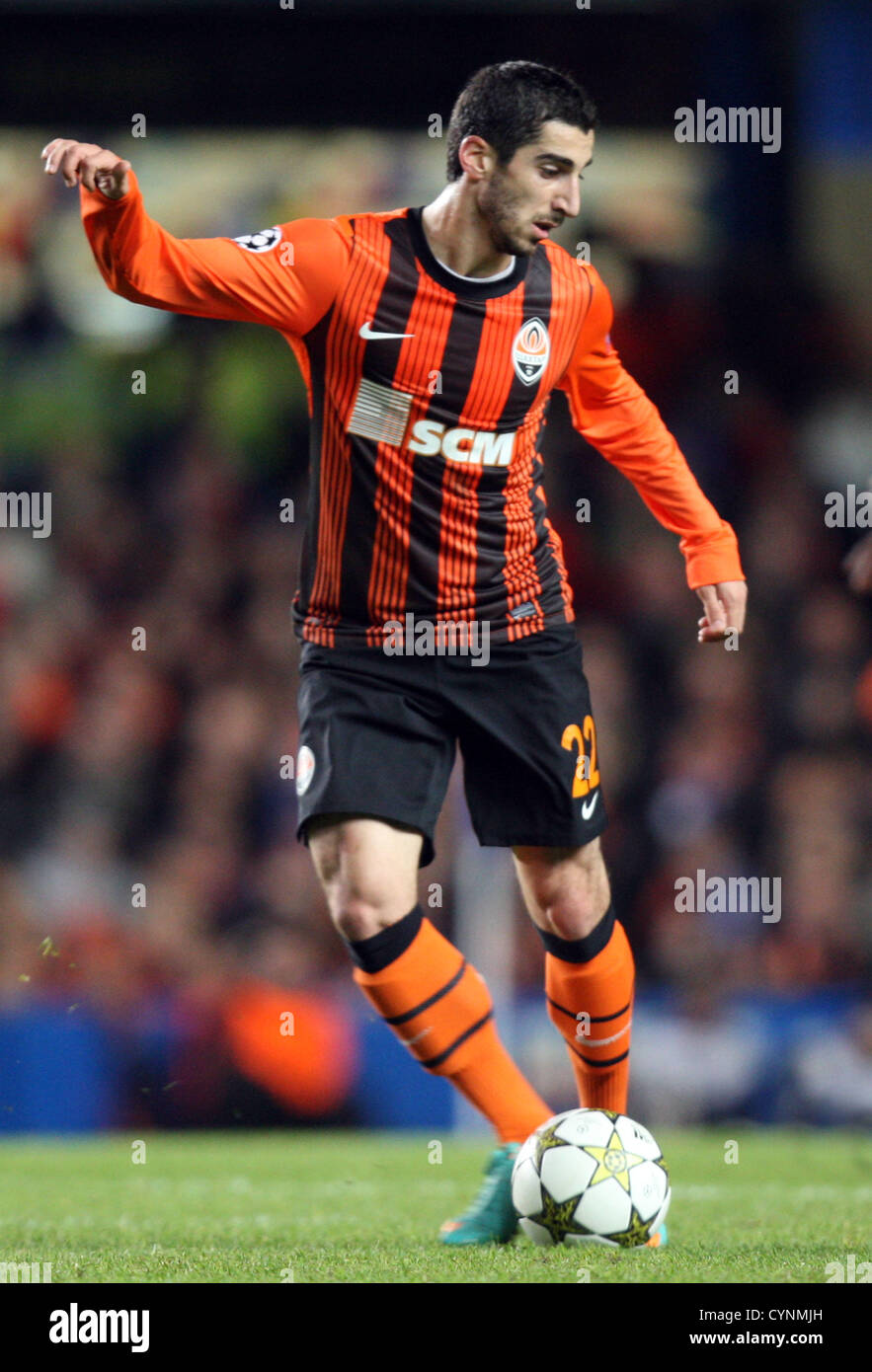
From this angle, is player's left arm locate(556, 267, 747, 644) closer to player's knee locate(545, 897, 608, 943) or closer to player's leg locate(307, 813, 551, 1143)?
player's knee locate(545, 897, 608, 943)

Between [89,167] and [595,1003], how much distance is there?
2108 mm

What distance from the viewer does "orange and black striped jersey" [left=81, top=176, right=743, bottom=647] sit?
3.89m

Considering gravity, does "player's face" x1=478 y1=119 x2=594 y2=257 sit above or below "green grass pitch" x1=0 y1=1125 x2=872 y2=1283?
above

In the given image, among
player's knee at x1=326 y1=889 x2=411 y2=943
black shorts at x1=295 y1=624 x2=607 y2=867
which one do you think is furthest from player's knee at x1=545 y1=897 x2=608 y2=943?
player's knee at x1=326 y1=889 x2=411 y2=943

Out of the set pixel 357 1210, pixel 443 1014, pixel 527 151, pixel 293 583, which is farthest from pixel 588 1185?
pixel 293 583

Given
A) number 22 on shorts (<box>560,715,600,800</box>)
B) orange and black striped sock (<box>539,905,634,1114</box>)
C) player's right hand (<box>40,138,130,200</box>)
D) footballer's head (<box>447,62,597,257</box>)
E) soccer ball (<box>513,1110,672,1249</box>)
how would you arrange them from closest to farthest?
1. player's right hand (<box>40,138,130,200</box>)
2. soccer ball (<box>513,1110,672,1249</box>)
3. footballer's head (<box>447,62,597,257</box>)
4. number 22 on shorts (<box>560,715,600,800</box>)
5. orange and black striped sock (<box>539,905,634,1114</box>)

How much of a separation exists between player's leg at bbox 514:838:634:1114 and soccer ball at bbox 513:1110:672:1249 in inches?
15.4

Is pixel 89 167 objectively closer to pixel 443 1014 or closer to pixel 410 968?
pixel 410 968

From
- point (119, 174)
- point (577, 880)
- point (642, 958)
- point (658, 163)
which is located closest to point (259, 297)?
point (119, 174)

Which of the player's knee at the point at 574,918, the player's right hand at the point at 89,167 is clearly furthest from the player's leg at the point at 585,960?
the player's right hand at the point at 89,167

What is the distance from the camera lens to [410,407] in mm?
3941

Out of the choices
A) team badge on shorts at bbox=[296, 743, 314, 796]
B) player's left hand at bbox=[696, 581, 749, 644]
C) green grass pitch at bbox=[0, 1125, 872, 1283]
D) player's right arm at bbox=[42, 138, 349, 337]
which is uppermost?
player's right arm at bbox=[42, 138, 349, 337]

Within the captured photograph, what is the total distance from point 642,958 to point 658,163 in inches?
197

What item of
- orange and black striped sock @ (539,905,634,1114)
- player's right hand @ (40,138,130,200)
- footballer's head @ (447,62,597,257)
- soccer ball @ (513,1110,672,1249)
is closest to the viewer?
player's right hand @ (40,138,130,200)
